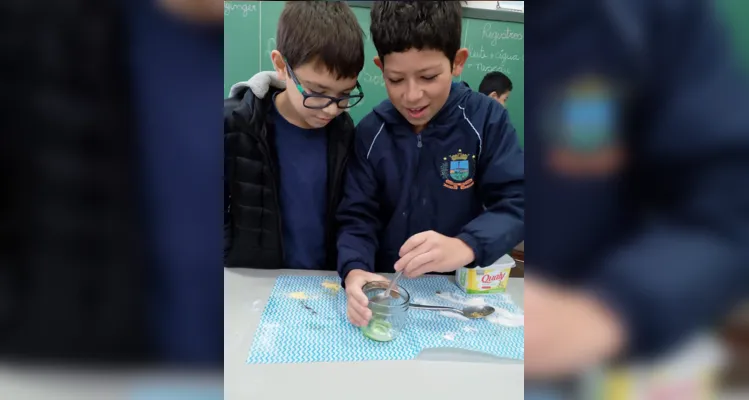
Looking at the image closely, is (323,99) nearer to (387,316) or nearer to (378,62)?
(378,62)

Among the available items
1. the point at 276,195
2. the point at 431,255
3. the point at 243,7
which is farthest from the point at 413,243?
the point at 243,7

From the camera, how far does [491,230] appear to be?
2.03ft

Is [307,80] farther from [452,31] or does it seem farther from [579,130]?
[579,130]

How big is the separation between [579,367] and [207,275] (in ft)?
0.65

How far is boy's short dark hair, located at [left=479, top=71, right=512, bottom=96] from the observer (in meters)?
0.61

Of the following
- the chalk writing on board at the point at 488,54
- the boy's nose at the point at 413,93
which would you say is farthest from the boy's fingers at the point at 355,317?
the chalk writing on board at the point at 488,54

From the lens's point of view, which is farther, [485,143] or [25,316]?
[485,143]

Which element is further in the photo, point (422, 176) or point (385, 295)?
point (422, 176)

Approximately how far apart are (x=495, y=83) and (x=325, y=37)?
10.4 inches

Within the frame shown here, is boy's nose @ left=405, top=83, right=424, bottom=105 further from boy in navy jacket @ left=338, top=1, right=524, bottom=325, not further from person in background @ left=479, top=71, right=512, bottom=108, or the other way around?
person in background @ left=479, top=71, right=512, bottom=108

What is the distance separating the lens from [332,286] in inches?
27.3

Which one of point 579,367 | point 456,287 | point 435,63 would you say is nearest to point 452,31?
point 435,63

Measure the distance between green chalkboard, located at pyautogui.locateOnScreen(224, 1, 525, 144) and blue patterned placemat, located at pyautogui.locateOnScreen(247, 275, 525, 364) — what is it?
12.0 inches

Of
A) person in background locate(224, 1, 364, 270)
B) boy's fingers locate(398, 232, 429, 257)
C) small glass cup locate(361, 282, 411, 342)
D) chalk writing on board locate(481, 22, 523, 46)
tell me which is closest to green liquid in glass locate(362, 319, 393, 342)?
small glass cup locate(361, 282, 411, 342)
